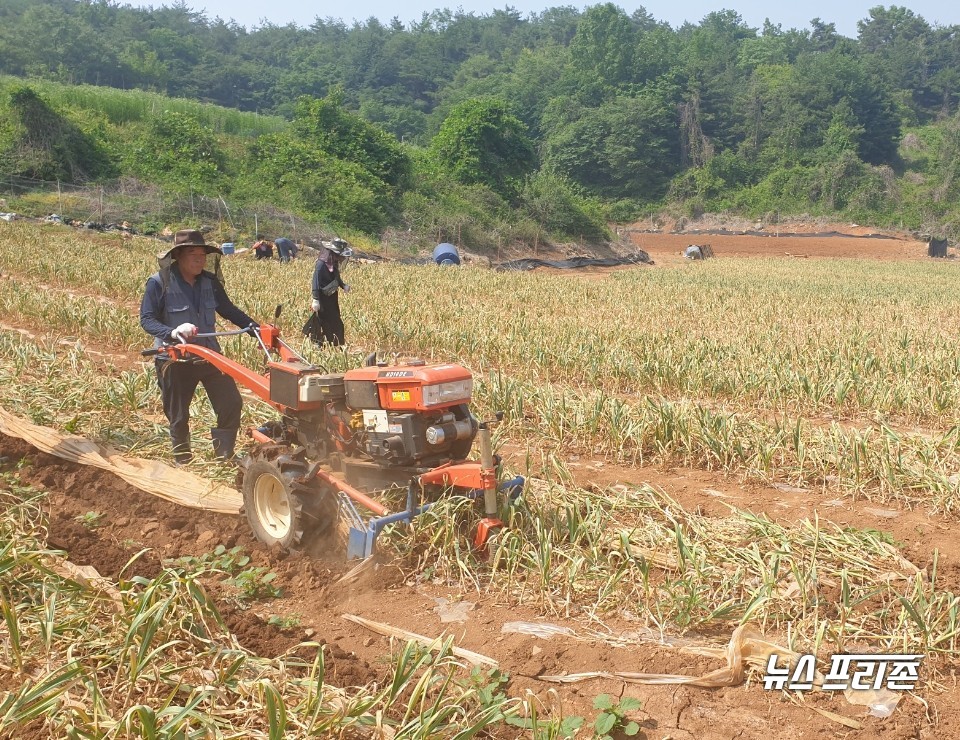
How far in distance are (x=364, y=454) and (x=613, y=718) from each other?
199cm

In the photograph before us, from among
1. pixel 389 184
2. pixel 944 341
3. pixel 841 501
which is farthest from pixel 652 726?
pixel 389 184

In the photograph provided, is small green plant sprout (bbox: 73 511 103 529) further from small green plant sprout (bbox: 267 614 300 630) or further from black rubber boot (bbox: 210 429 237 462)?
small green plant sprout (bbox: 267 614 300 630)

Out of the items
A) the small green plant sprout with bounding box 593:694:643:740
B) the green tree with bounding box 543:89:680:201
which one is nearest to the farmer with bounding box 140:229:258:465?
the small green plant sprout with bounding box 593:694:643:740

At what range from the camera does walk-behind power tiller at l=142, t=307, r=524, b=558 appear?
414 cm

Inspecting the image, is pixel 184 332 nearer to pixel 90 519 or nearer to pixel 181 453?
pixel 181 453

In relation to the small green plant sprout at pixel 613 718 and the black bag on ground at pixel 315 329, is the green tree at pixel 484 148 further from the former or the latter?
the small green plant sprout at pixel 613 718

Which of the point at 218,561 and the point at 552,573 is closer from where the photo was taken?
the point at 552,573

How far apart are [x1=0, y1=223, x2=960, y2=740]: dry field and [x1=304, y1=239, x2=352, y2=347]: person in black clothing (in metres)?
0.71

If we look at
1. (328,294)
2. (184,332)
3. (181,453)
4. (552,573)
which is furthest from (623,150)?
(552,573)

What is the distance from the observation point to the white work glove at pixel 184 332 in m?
5.11

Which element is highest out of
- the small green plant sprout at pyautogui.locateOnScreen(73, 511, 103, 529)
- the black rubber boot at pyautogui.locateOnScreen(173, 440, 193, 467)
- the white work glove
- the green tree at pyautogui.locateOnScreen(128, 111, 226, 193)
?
the green tree at pyautogui.locateOnScreen(128, 111, 226, 193)

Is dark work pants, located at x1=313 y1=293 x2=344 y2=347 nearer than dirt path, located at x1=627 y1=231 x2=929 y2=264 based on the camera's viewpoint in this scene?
Yes

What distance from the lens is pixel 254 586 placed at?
4105 millimetres

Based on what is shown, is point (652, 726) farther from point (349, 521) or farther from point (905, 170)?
point (905, 170)
